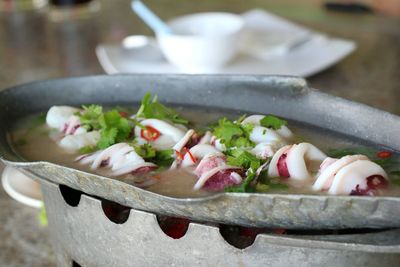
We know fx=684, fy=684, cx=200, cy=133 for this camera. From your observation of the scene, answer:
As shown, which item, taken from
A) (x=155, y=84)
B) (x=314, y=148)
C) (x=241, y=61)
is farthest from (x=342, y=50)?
(x=314, y=148)

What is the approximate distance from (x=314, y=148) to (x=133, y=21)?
1.64 metres

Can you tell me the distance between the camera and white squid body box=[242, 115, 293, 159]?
0.88 m

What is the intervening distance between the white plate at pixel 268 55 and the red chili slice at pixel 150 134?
87 cm

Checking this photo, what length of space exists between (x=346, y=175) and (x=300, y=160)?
9 cm

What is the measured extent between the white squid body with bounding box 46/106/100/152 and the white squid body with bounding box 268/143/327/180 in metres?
0.27

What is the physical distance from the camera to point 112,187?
0.77 metres

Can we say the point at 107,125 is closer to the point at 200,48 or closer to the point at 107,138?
the point at 107,138

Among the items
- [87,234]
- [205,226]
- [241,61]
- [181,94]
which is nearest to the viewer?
[205,226]

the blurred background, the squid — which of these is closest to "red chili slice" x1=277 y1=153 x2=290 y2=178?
the squid

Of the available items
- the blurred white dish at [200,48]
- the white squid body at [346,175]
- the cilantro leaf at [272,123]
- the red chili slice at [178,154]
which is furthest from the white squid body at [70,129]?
the blurred white dish at [200,48]

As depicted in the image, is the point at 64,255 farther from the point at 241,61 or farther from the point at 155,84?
the point at 241,61

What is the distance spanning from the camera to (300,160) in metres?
0.84

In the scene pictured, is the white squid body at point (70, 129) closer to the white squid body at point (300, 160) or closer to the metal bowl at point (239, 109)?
the metal bowl at point (239, 109)

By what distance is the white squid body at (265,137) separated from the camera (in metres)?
0.88
